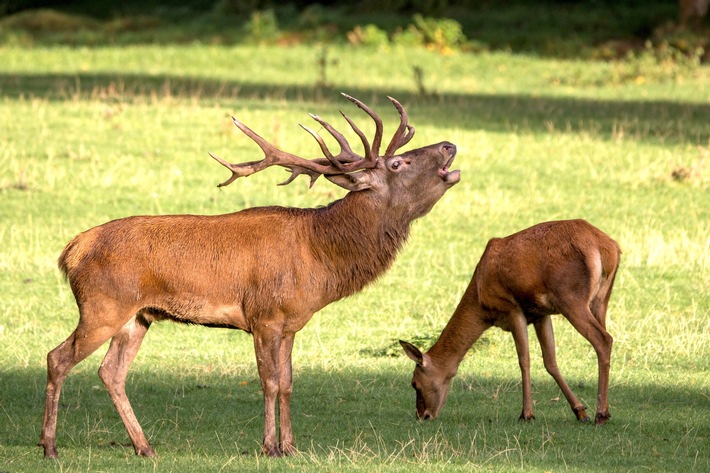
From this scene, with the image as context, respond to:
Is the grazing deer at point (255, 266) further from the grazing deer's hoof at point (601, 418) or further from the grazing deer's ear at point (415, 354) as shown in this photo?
the grazing deer's hoof at point (601, 418)

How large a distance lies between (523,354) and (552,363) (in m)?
0.24

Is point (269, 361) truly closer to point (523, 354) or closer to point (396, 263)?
point (523, 354)

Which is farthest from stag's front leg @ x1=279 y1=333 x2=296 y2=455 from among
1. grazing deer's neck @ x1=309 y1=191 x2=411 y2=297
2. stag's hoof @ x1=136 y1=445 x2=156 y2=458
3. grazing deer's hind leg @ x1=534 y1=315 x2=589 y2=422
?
grazing deer's hind leg @ x1=534 y1=315 x2=589 y2=422

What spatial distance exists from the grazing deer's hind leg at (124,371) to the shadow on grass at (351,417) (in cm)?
13

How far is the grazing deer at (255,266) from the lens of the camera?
8.23m

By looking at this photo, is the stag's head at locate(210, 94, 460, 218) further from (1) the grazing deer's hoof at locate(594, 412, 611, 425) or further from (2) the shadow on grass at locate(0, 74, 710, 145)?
(2) the shadow on grass at locate(0, 74, 710, 145)

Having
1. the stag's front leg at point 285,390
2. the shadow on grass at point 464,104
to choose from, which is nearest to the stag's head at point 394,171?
the stag's front leg at point 285,390

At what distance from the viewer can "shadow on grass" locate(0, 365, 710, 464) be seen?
8609mm

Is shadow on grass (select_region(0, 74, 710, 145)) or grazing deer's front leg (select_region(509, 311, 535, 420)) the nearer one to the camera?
grazing deer's front leg (select_region(509, 311, 535, 420))

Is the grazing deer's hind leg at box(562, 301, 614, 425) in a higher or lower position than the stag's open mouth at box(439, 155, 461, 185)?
lower

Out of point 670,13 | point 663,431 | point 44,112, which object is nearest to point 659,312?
point 663,431

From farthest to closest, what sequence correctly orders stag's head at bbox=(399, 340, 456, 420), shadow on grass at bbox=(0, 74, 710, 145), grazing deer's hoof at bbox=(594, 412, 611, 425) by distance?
shadow on grass at bbox=(0, 74, 710, 145), stag's head at bbox=(399, 340, 456, 420), grazing deer's hoof at bbox=(594, 412, 611, 425)

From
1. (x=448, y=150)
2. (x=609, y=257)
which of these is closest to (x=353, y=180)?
(x=448, y=150)

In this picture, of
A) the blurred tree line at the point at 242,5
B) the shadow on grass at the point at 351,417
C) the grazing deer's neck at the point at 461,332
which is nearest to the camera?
the shadow on grass at the point at 351,417
